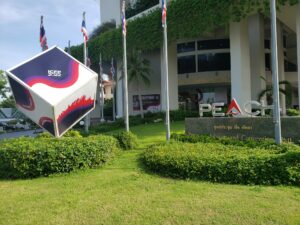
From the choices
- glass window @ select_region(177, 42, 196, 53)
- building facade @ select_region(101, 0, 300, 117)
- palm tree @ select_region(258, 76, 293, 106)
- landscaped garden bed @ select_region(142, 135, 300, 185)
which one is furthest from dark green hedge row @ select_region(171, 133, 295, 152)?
glass window @ select_region(177, 42, 196, 53)

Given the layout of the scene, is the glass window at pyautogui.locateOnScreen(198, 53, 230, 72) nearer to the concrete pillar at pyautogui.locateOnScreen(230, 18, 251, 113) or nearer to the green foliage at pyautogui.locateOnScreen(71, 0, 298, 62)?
the green foliage at pyautogui.locateOnScreen(71, 0, 298, 62)

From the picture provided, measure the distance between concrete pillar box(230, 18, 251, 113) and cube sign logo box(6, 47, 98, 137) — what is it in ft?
57.7

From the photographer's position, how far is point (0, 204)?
25.5 ft

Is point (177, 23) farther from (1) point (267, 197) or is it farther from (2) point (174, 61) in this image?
(1) point (267, 197)

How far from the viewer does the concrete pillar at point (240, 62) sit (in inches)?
1131

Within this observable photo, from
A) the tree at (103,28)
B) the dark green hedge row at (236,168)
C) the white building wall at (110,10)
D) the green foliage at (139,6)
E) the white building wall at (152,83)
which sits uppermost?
the white building wall at (110,10)

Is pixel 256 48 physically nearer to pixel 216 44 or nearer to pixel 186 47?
pixel 216 44

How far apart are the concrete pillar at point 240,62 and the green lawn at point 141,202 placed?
20.6 meters

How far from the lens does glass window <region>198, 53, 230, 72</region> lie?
4231 cm

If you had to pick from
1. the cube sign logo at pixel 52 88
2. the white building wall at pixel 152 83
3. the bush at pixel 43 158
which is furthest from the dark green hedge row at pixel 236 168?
the white building wall at pixel 152 83

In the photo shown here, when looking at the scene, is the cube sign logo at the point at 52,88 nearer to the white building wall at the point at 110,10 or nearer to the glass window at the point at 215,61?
the glass window at the point at 215,61

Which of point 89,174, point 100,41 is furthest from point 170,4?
point 89,174

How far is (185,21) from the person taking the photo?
1179 inches

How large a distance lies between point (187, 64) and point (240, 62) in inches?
605
